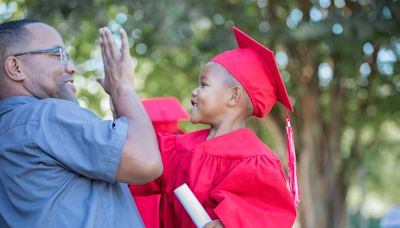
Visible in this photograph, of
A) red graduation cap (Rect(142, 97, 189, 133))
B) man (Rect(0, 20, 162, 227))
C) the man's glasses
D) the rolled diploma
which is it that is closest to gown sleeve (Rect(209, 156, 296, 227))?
the rolled diploma

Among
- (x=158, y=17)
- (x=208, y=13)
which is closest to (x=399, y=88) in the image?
(x=208, y=13)

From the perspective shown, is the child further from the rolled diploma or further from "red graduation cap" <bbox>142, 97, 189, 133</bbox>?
"red graduation cap" <bbox>142, 97, 189, 133</bbox>

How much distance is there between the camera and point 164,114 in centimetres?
575

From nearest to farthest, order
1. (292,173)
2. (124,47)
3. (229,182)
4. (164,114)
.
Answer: (124,47) < (229,182) < (292,173) < (164,114)

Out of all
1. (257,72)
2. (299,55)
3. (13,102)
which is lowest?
(299,55)

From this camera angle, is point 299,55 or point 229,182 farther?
point 299,55

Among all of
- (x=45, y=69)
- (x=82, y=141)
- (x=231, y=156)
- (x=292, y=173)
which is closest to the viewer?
(x=82, y=141)

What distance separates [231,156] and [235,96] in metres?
0.36

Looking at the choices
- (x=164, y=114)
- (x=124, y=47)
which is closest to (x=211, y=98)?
(x=124, y=47)

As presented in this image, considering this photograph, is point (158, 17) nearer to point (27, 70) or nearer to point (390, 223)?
point (390, 223)

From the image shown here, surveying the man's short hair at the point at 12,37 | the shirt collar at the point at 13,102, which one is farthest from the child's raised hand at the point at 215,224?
the man's short hair at the point at 12,37

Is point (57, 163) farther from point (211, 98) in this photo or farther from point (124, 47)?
point (211, 98)

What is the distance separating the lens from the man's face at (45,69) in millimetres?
2662

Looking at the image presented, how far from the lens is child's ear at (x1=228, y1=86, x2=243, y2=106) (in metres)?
3.24
